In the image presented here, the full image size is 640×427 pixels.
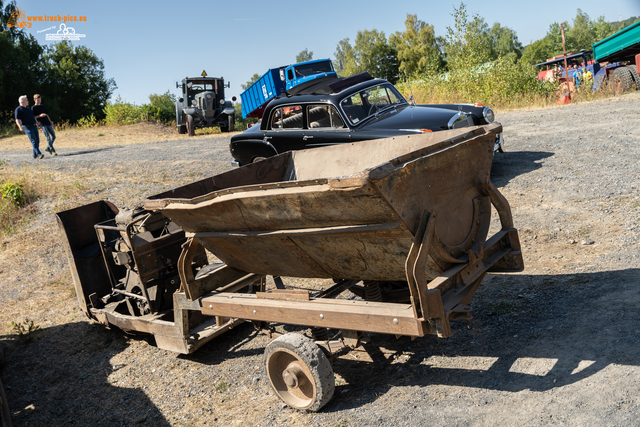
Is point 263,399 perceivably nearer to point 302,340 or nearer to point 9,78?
point 302,340

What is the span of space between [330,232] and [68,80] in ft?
129

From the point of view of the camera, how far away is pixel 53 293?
6566 millimetres

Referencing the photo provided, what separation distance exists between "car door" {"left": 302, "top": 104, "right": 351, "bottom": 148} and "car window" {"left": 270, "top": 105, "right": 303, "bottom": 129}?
0.24 m

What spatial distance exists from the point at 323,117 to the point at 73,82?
35.3m

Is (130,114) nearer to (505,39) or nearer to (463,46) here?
(463,46)

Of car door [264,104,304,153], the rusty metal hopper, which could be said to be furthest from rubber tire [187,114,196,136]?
the rusty metal hopper

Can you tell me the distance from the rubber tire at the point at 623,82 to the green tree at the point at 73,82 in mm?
32531

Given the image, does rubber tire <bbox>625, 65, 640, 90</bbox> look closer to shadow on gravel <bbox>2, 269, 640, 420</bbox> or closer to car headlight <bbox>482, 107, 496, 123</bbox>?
car headlight <bbox>482, 107, 496, 123</bbox>

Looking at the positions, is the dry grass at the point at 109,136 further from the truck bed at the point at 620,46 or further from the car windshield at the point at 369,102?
the truck bed at the point at 620,46

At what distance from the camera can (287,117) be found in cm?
780

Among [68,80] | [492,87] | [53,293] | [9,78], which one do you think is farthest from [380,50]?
[53,293]

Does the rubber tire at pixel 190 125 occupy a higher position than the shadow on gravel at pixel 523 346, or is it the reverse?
the rubber tire at pixel 190 125

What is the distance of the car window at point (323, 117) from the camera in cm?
717

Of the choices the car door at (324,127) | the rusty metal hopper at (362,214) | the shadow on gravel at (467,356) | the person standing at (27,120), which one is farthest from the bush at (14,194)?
the rusty metal hopper at (362,214)
